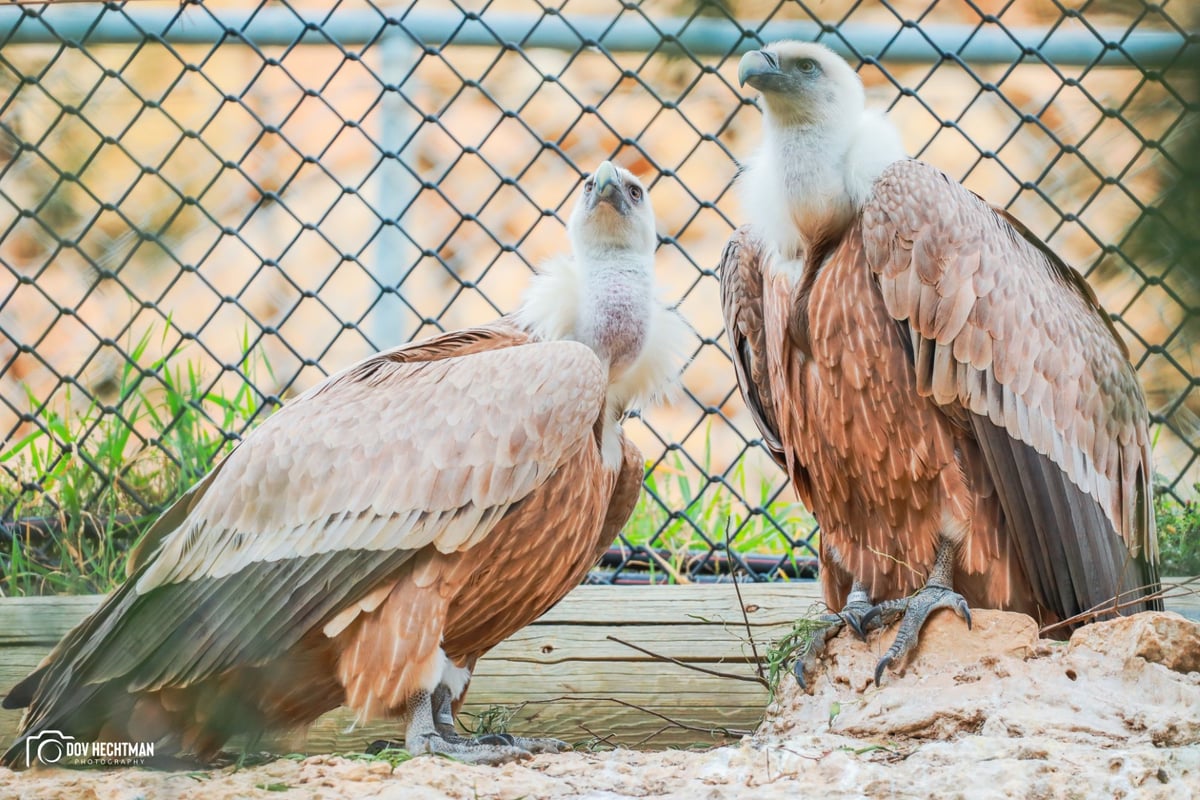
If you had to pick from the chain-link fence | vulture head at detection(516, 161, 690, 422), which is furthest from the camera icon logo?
vulture head at detection(516, 161, 690, 422)

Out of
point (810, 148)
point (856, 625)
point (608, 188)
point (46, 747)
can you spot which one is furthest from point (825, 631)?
point (46, 747)

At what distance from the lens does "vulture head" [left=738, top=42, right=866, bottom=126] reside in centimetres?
297

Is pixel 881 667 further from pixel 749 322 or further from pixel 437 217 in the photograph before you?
pixel 437 217

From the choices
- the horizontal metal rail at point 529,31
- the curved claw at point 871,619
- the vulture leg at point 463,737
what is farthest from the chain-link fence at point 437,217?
the vulture leg at point 463,737

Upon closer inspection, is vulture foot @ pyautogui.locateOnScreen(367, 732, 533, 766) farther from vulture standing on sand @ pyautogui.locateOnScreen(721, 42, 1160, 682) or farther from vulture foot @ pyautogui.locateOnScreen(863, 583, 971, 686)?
vulture foot @ pyautogui.locateOnScreen(863, 583, 971, 686)

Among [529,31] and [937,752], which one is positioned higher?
[529,31]

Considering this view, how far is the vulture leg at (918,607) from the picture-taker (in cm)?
266

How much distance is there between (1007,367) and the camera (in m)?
2.78

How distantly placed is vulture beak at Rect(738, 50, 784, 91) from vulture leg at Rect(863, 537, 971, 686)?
1.10m

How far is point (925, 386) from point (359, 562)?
1.25 meters

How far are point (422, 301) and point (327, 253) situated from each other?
381mm

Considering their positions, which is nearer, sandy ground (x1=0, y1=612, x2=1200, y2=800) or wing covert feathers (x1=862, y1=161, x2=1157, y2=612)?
sandy ground (x1=0, y1=612, x2=1200, y2=800)

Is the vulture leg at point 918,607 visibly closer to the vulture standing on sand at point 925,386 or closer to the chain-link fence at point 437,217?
the vulture standing on sand at point 925,386

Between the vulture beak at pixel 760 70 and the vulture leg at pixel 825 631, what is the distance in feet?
3.94
